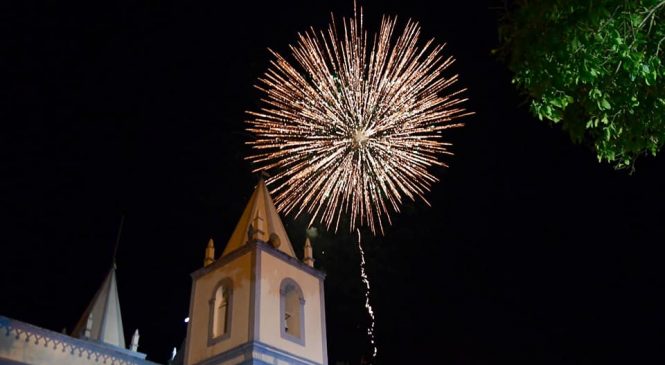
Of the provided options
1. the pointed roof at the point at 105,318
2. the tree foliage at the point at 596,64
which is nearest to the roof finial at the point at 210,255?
the pointed roof at the point at 105,318

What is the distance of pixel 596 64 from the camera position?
16.4ft

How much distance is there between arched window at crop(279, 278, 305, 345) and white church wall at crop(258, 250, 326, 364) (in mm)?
114

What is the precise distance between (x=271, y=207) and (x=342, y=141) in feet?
21.4

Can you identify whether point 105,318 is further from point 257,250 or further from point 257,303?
point 257,303

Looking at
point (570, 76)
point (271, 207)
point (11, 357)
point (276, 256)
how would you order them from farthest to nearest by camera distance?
point (271, 207)
point (276, 256)
point (11, 357)
point (570, 76)

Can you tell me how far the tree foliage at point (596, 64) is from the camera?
4.77m

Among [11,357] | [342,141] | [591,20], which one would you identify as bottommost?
[591,20]

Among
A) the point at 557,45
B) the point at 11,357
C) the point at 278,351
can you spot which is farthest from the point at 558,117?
the point at 11,357

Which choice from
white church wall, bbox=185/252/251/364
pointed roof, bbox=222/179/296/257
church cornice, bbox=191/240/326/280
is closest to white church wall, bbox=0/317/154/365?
white church wall, bbox=185/252/251/364

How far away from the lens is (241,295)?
1591cm

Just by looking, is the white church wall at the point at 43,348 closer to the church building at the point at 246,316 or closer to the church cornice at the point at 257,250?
the church building at the point at 246,316

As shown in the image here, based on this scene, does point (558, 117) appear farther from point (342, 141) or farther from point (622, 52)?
point (342, 141)

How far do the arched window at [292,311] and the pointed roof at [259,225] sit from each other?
1057 millimetres

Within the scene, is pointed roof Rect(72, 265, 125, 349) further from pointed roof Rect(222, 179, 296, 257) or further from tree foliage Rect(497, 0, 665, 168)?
tree foliage Rect(497, 0, 665, 168)
